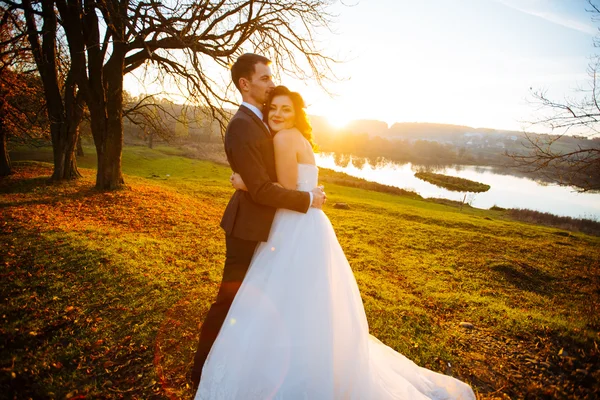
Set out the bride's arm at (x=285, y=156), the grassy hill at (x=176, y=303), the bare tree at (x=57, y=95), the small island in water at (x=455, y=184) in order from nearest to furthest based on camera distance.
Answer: the bride's arm at (x=285, y=156), the grassy hill at (x=176, y=303), the bare tree at (x=57, y=95), the small island in water at (x=455, y=184)

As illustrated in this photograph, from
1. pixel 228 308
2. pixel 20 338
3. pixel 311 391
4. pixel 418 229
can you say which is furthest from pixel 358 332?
pixel 418 229

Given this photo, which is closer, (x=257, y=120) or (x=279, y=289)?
(x=279, y=289)

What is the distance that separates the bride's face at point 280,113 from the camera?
113 inches

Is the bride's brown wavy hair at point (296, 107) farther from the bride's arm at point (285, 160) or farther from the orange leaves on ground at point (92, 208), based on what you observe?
the orange leaves on ground at point (92, 208)

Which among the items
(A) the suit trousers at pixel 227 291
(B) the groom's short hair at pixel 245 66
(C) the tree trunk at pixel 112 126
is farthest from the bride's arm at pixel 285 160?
(C) the tree trunk at pixel 112 126

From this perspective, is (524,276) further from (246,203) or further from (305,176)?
(246,203)

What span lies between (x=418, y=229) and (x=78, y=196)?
15344 millimetres

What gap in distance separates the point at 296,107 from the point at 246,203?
1.16 m

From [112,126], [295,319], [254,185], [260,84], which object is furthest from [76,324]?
[112,126]

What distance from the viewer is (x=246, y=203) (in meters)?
2.83

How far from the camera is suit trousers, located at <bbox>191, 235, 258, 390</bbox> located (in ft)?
9.68

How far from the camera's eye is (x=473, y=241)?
12844mm

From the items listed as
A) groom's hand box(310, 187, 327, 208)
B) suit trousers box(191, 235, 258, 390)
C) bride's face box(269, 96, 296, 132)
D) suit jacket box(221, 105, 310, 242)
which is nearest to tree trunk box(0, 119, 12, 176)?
suit trousers box(191, 235, 258, 390)

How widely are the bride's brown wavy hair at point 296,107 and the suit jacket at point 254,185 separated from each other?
10.4 inches
